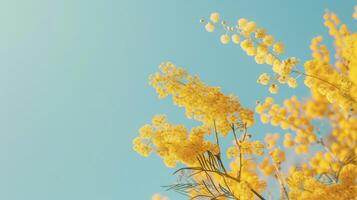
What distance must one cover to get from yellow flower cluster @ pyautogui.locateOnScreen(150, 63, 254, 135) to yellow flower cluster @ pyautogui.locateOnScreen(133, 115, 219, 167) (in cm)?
15

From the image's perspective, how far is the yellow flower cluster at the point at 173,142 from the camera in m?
4.36

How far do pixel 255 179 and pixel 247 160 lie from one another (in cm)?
20

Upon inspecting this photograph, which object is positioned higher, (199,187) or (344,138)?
(344,138)

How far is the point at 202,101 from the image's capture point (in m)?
4.45

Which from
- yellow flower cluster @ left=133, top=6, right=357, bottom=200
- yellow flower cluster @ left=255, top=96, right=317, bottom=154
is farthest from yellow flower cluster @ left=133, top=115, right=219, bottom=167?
yellow flower cluster @ left=255, top=96, right=317, bottom=154

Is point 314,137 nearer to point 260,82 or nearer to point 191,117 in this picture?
point 260,82

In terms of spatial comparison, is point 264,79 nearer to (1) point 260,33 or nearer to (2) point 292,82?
(2) point 292,82

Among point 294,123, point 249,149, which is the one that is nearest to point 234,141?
point 249,149

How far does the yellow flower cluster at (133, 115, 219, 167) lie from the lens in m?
4.36

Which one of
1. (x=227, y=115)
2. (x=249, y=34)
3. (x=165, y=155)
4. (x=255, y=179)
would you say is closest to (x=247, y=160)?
(x=255, y=179)

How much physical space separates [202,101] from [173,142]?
18.3 inches

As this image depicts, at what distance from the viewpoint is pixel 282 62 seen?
15.7ft

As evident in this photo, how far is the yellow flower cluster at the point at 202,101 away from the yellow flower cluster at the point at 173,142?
0.15 metres

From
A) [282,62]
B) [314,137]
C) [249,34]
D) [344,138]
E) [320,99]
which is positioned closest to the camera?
[282,62]
